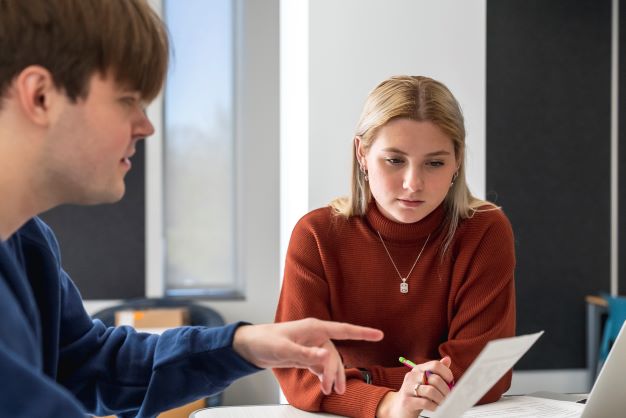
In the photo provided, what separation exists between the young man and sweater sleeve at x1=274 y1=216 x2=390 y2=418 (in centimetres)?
37

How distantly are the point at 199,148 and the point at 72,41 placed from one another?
361 centimetres

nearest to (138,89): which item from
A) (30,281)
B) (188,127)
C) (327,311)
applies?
(30,281)

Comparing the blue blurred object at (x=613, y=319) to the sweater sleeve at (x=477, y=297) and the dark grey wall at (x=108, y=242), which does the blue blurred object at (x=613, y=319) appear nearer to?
the sweater sleeve at (x=477, y=297)

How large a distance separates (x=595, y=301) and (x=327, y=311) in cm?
315

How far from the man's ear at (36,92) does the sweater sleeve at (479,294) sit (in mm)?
1099

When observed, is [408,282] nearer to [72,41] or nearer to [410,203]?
[410,203]

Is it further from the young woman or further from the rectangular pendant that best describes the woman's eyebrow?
the rectangular pendant

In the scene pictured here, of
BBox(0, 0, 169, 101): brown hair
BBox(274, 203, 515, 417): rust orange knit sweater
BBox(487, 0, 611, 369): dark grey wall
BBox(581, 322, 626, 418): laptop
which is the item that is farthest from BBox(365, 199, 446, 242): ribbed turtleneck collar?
BBox(487, 0, 611, 369): dark grey wall

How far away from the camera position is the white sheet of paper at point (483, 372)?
982mm

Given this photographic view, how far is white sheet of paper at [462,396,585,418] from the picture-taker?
1427 mm

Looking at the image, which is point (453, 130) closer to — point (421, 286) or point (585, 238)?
point (421, 286)

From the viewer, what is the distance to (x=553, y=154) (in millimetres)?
4559

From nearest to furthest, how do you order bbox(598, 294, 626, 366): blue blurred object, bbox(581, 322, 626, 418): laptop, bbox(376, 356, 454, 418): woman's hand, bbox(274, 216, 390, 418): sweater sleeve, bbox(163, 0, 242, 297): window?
bbox(581, 322, 626, 418): laptop
bbox(376, 356, 454, 418): woman's hand
bbox(274, 216, 390, 418): sweater sleeve
bbox(598, 294, 626, 366): blue blurred object
bbox(163, 0, 242, 297): window

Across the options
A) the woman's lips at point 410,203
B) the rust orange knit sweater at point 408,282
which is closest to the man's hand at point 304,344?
the rust orange knit sweater at point 408,282
